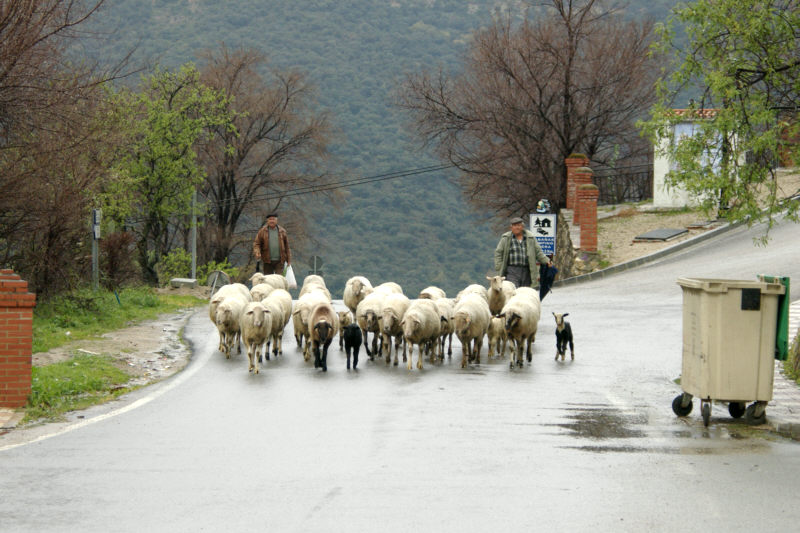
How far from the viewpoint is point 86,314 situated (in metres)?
19.6

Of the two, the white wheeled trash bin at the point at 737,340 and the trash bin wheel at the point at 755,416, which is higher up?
the white wheeled trash bin at the point at 737,340

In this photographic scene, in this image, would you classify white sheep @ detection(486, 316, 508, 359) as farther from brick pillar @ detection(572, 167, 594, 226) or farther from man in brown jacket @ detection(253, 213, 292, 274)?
brick pillar @ detection(572, 167, 594, 226)

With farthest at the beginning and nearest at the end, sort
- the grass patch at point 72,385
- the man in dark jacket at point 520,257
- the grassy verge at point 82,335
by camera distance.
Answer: the man in dark jacket at point 520,257 → the grassy verge at point 82,335 → the grass patch at point 72,385

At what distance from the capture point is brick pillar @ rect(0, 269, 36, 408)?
35.1ft

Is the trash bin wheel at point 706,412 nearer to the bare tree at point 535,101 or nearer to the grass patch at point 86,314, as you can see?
the grass patch at point 86,314

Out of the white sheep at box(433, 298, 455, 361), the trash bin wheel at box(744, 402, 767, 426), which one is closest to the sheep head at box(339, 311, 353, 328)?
the white sheep at box(433, 298, 455, 361)

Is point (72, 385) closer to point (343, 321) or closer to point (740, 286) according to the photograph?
point (343, 321)

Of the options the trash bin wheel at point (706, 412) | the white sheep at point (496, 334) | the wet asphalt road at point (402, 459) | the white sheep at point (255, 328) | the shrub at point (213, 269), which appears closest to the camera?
the wet asphalt road at point (402, 459)

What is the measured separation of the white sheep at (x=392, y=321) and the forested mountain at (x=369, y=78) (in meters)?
49.0

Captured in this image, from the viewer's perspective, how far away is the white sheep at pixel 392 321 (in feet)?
49.0

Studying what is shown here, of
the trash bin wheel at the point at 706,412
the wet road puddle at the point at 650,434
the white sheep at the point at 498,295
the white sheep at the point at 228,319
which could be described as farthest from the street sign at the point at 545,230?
the trash bin wheel at the point at 706,412

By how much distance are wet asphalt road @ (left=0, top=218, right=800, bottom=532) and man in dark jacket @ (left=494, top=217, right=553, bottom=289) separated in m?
4.39

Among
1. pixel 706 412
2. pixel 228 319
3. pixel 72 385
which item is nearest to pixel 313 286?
pixel 228 319

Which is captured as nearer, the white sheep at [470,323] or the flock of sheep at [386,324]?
the flock of sheep at [386,324]
